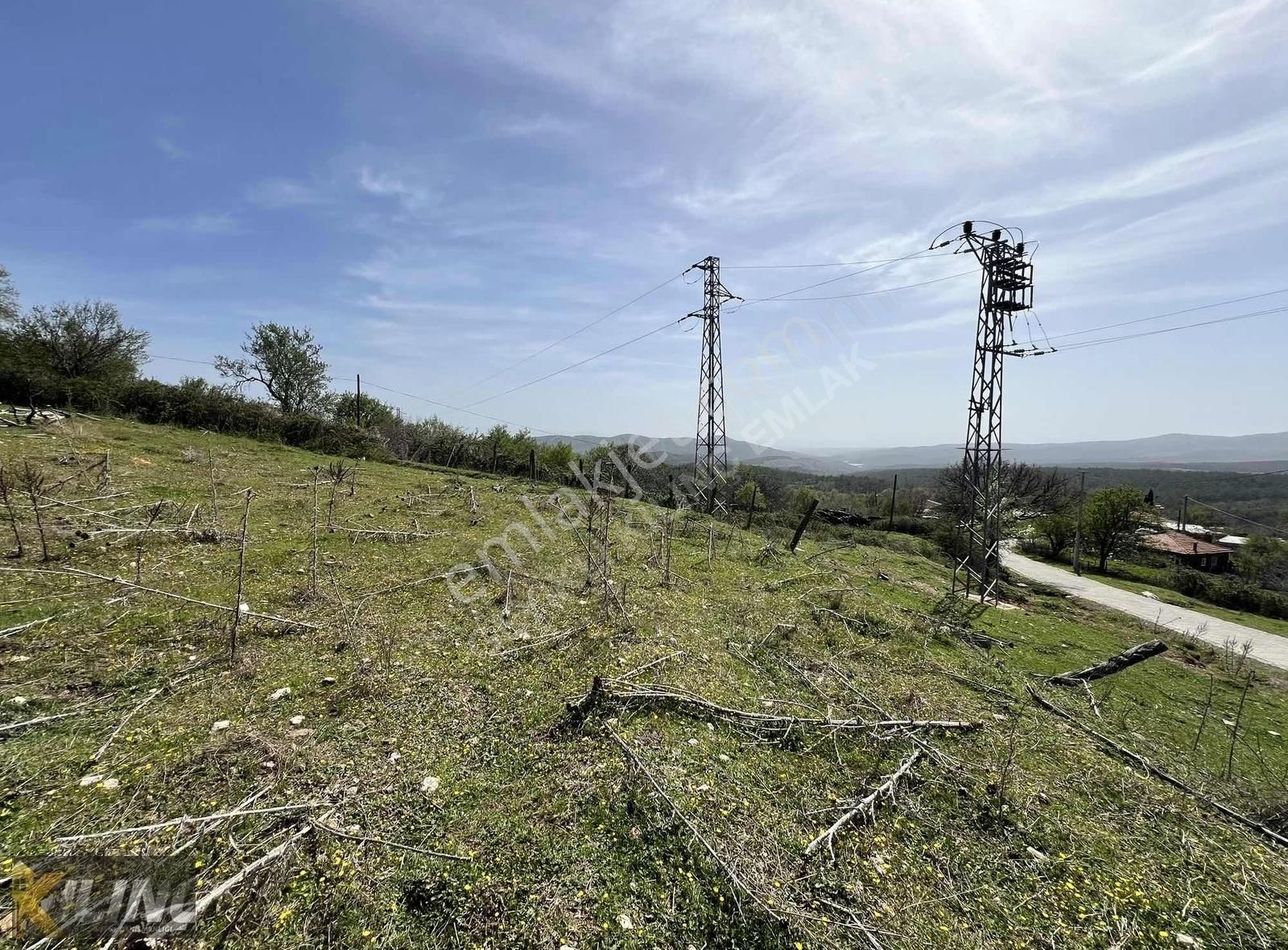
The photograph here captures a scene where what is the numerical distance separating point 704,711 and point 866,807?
5.61ft

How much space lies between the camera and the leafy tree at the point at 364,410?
33.9 metres

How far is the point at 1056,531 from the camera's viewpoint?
26750mm

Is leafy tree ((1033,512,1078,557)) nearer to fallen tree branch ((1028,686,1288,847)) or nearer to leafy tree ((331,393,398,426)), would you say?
fallen tree branch ((1028,686,1288,847))

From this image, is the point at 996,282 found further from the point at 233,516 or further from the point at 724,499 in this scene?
the point at 233,516

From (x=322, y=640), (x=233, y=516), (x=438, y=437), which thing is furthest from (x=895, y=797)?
(x=438, y=437)

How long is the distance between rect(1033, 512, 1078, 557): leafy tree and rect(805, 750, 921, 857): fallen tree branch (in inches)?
1166

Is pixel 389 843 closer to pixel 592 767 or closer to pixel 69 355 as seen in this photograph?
pixel 592 767

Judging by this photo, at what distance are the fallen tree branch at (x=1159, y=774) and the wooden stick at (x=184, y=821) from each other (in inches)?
307

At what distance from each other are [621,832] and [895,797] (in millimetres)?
2419

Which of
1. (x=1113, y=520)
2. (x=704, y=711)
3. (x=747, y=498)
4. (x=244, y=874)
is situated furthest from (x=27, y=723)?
(x=1113, y=520)

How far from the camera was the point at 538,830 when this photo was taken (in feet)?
11.5

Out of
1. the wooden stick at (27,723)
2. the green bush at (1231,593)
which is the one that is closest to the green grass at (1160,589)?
the green bush at (1231,593)

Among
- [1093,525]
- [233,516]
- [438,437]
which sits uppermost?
[438,437]

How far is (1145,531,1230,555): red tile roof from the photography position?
93.1ft
